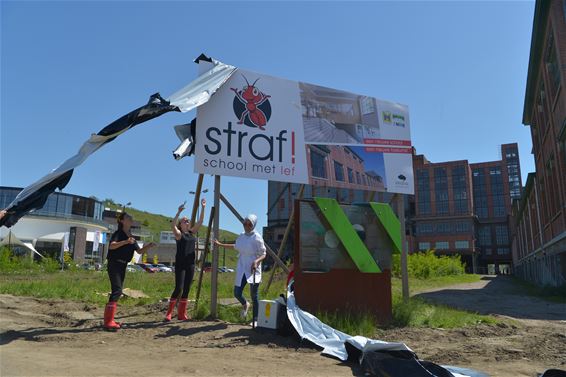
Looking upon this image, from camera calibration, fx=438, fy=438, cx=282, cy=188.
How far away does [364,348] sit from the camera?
514 centimetres

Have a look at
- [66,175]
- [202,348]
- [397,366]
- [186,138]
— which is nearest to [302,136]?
[186,138]

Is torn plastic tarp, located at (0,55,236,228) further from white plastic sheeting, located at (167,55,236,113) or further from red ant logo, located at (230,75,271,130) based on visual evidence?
red ant logo, located at (230,75,271,130)

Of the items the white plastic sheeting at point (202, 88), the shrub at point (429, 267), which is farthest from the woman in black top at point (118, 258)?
the shrub at point (429, 267)

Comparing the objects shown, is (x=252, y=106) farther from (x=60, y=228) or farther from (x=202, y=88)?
(x=60, y=228)

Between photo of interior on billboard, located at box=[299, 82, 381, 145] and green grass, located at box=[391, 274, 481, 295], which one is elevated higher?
photo of interior on billboard, located at box=[299, 82, 381, 145]

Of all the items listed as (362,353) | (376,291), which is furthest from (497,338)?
(362,353)

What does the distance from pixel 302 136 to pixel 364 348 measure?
5389 mm

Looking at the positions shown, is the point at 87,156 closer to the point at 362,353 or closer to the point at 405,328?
the point at 362,353

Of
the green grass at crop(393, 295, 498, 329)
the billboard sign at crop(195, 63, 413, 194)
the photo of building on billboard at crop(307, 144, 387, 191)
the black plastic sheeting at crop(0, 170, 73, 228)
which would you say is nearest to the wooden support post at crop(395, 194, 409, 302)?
the billboard sign at crop(195, 63, 413, 194)

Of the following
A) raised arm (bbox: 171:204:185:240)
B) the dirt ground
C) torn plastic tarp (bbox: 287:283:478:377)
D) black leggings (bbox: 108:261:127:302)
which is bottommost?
the dirt ground

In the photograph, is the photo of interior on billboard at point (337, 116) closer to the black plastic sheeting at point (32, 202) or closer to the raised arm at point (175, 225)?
the raised arm at point (175, 225)

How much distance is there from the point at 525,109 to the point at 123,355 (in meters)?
34.4

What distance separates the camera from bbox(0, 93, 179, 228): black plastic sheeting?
6391 millimetres

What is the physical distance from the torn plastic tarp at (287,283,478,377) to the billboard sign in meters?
3.10
